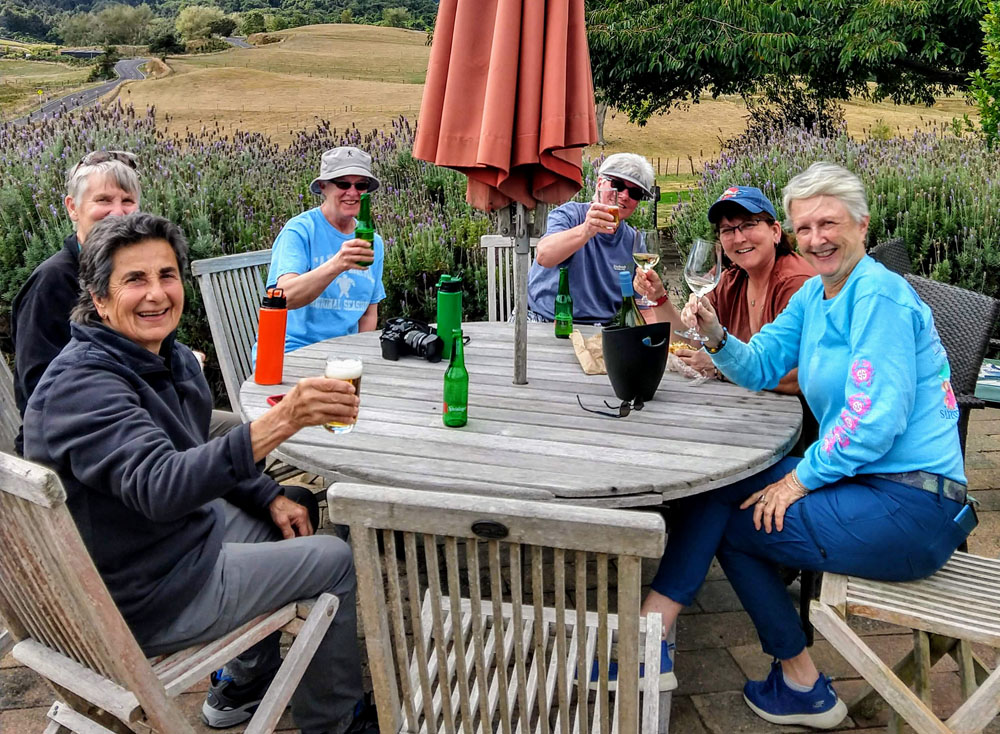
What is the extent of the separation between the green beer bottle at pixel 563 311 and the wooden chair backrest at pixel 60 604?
6.90 feet

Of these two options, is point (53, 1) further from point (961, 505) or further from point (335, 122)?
point (961, 505)

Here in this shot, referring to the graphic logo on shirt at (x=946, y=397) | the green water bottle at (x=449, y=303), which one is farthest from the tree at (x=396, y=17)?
the graphic logo on shirt at (x=946, y=397)

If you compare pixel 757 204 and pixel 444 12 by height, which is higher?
pixel 444 12

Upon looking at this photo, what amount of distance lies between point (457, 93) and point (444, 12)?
281mm

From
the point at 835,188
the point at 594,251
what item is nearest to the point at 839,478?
the point at 835,188

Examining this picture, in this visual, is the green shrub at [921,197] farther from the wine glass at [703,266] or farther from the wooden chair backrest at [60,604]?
the wooden chair backrest at [60,604]

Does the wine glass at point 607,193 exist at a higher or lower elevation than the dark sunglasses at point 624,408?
higher

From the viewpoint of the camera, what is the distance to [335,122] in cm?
1655

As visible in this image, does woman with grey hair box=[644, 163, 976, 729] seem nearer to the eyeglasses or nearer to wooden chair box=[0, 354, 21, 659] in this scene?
the eyeglasses

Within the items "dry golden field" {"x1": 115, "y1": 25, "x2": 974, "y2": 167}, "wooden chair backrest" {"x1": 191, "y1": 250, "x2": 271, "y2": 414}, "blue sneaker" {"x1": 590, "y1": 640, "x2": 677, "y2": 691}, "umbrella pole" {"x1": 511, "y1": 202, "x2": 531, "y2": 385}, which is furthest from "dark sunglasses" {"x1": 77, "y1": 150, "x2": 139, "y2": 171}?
"dry golden field" {"x1": 115, "y1": 25, "x2": 974, "y2": 167}

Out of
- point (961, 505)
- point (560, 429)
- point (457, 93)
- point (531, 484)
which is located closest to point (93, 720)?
point (531, 484)

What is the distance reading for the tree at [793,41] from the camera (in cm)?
973

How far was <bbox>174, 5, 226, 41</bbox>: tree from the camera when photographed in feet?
75.0

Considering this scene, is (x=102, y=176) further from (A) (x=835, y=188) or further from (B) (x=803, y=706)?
(B) (x=803, y=706)
